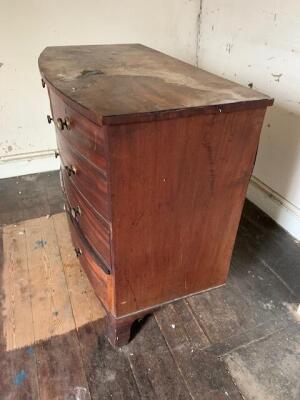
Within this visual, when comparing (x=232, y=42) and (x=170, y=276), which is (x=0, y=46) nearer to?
(x=232, y=42)

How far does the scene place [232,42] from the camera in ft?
5.97

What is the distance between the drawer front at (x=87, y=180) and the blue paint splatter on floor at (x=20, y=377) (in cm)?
59

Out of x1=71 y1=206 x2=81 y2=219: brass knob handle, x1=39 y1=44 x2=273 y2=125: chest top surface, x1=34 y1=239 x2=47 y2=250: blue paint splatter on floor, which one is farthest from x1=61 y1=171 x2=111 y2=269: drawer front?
x1=34 y1=239 x2=47 y2=250: blue paint splatter on floor

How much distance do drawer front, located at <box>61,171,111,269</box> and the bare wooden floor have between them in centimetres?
34

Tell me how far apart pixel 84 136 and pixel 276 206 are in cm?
121

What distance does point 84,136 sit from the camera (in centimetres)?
85

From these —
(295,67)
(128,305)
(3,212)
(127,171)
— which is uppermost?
(295,67)

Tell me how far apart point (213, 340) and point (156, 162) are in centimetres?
70

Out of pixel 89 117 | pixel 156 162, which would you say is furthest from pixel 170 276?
pixel 89 117

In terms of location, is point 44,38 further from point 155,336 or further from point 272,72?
point 155,336

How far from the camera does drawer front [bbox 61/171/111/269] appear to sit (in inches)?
36.8

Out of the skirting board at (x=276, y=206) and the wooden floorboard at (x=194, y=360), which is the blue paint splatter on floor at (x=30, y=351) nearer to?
the wooden floorboard at (x=194, y=360)

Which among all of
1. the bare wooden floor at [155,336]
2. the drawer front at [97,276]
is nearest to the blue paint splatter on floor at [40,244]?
the bare wooden floor at [155,336]

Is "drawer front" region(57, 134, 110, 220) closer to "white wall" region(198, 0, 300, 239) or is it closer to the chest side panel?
the chest side panel
